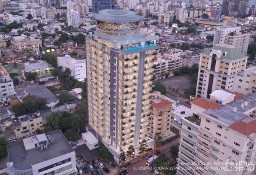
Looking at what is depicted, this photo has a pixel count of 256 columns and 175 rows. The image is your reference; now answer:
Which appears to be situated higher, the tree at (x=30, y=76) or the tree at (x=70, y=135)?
the tree at (x=30, y=76)

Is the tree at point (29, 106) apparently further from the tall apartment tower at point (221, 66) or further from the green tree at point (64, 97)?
the tall apartment tower at point (221, 66)

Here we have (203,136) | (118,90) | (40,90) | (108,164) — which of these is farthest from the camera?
(40,90)

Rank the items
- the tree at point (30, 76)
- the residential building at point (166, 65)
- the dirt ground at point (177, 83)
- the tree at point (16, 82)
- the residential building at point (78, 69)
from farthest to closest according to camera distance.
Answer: the residential building at point (166, 65) → the residential building at point (78, 69) → the tree at point (30, 76) → the tree at point (16, 82) → the dirt ground at point (177, 83)

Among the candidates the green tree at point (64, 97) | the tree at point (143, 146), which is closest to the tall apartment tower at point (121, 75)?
the tree at point (143, 146)

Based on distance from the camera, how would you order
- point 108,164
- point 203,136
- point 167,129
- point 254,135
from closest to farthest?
point 254,135 → point 203,136 → point 108,164 → point 167,129

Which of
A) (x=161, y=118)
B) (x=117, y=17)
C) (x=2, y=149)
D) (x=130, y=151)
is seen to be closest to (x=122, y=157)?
(x=130, y=151)

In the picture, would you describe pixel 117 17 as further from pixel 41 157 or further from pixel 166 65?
pixel 166 65

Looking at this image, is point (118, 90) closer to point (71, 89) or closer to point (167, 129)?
point (167, 129)

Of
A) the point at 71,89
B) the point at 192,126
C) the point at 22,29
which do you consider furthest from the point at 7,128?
the point at 22,29
